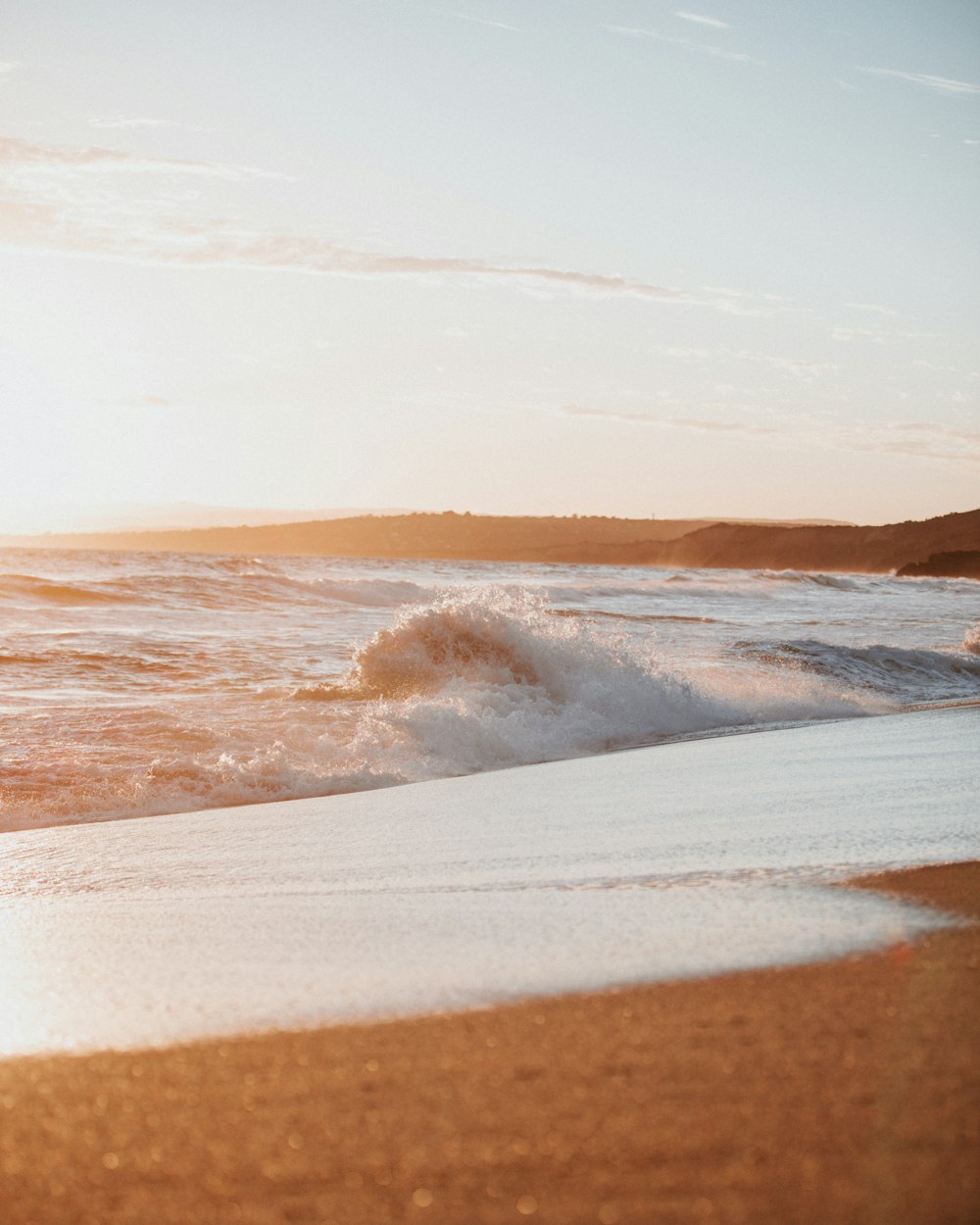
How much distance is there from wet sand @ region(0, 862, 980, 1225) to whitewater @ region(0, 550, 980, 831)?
4499 millimetres

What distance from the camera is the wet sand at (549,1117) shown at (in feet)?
5.23

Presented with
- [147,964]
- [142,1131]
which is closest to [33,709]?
[147,964]

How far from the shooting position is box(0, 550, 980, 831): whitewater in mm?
7090

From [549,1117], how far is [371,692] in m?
8.77

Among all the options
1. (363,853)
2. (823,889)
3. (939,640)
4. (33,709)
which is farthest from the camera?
(939,640)

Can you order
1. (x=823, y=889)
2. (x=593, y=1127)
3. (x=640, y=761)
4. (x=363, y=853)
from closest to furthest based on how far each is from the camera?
(x=593, y=1127), (x=823, y=889), (x=363, y=853), (x=640, y=761)

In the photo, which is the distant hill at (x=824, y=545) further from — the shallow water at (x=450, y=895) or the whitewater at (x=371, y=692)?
the shallow water at (x=450, y=895)

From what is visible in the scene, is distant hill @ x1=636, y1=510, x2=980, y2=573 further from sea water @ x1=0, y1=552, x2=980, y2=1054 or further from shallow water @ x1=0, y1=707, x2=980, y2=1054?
shallow water @ x1=0, y1=707, x2=980, y2=1054

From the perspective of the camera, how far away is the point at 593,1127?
1771 mm

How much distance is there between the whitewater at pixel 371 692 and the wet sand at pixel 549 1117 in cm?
450

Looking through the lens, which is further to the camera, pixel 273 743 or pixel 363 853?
pixel 273 743

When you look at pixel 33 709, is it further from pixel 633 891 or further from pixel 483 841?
pixel 633 891

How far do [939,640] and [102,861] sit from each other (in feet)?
49.1

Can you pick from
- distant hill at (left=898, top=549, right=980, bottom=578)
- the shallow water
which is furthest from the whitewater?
distant hill at (left=898, top=549, right=980, bottom=578)
